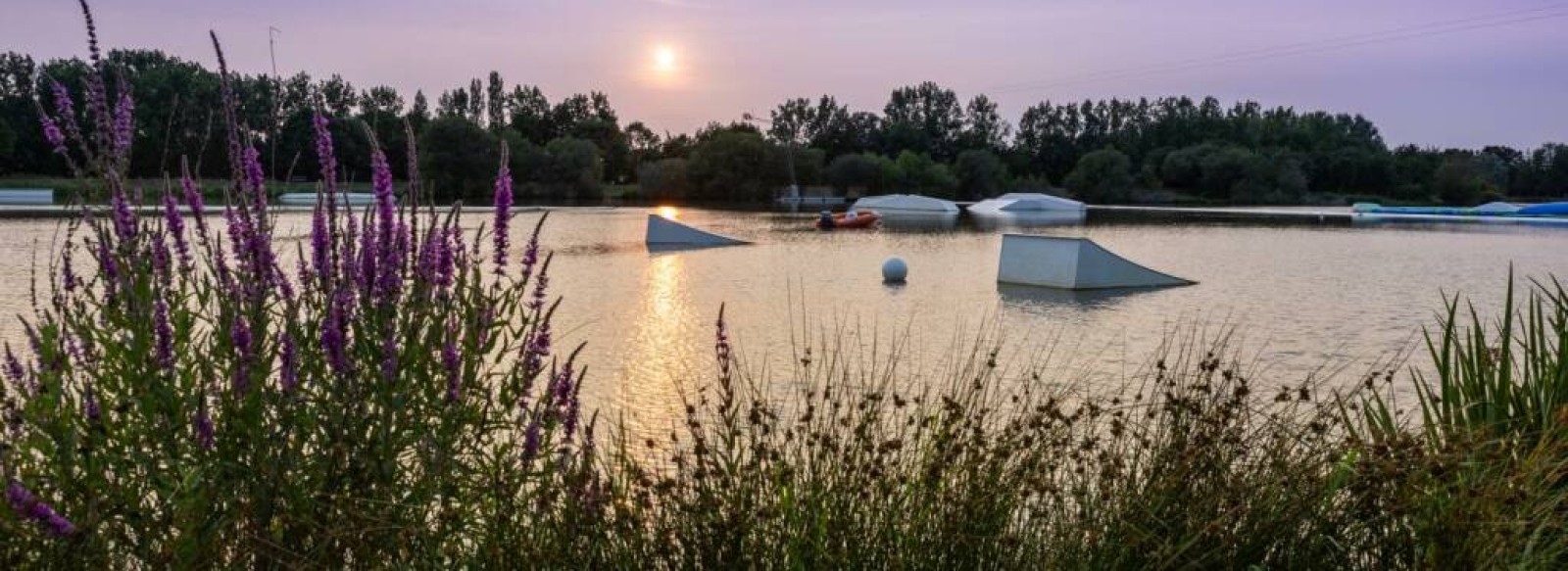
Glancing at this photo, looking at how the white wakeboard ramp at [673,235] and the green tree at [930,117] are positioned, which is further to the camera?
the green tree at [930,117]

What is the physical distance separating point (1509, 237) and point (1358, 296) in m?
24.0

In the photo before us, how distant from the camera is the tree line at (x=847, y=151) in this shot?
260ft

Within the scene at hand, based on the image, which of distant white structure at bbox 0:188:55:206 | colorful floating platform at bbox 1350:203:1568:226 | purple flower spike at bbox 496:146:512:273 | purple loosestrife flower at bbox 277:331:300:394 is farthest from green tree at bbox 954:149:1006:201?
purple loosestrife flower at bbox 277:331:300:394

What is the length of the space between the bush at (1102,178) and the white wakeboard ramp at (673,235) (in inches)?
3114

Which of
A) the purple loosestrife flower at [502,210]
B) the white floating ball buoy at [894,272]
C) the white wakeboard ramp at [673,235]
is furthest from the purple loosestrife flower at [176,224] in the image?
the white wakeboard ramp at [673,235]

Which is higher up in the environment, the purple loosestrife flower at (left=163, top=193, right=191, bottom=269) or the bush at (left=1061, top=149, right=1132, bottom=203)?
the purple loosestrife flower at (left=163, top=193, right=191, bottom=269)

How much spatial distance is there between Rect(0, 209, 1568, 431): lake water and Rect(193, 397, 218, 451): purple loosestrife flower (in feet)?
6.39

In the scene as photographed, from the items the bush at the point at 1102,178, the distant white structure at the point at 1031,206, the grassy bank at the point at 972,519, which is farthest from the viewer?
the bush at the point at 1102,178

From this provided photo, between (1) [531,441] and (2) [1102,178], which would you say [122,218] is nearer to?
(1) [531,441]

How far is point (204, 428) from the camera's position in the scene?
9.64 ft

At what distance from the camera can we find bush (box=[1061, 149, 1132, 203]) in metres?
101

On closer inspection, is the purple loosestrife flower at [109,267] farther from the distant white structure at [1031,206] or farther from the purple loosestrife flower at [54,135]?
the distant white structure at [1031,206]

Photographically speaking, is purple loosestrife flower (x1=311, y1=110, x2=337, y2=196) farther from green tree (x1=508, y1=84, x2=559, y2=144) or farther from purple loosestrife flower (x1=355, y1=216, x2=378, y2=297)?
green tree (x1=508, y1=84, x2=559, y2=144)

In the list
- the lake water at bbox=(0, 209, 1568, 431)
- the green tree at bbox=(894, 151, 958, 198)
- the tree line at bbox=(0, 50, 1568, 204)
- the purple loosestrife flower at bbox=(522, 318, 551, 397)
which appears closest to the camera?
the purple loosestrife flower at bbox=(522, 318, 551, 397)
